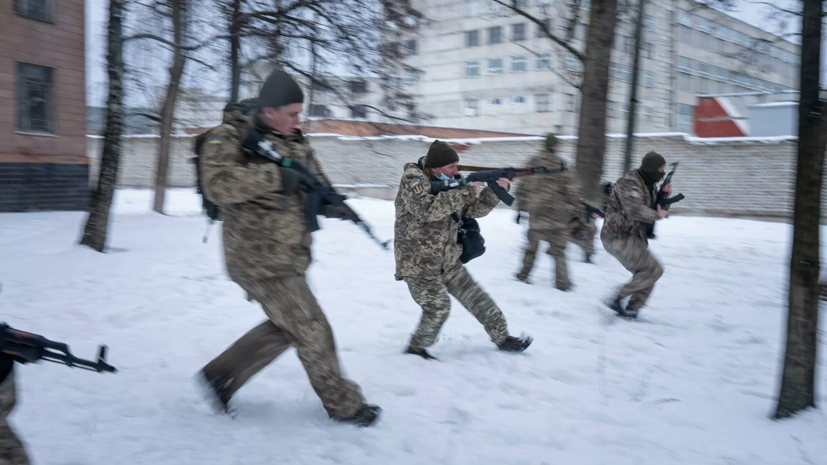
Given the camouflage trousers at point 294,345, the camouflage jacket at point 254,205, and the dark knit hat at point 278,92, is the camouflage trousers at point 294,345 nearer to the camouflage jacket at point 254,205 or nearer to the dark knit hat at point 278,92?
the camouflage jacket at point 254,205

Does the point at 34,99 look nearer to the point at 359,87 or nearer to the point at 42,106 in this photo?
the point at 42,106

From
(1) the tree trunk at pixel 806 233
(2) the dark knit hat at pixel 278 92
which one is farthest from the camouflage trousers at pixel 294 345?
(1) the tree trunk at pixel 806 233

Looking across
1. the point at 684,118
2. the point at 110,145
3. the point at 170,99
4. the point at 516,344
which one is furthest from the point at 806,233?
the point at 684,118

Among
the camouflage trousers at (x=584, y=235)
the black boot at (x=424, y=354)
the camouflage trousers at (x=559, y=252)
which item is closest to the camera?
the black boot at (x=424, y=354)

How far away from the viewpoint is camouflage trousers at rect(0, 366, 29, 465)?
231 centimetres

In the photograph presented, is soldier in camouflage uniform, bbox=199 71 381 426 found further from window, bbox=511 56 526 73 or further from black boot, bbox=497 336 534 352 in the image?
window, bbox=511 56 526 73

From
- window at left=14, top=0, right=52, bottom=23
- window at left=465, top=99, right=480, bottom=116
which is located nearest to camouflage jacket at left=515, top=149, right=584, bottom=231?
window at left=14, top=0, right=52, bottom=23

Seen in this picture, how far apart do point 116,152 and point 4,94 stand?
6555 millimetres

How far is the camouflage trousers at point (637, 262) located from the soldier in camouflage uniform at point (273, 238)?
3.92m

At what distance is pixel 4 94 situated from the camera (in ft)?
46.4

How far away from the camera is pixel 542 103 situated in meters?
44.2

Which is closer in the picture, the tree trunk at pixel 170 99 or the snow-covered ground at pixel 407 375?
the snow-covered ground at pixel 407 375

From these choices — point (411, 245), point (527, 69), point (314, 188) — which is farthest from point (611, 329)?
point (527, 69)

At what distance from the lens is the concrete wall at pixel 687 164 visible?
20734 millimetres
